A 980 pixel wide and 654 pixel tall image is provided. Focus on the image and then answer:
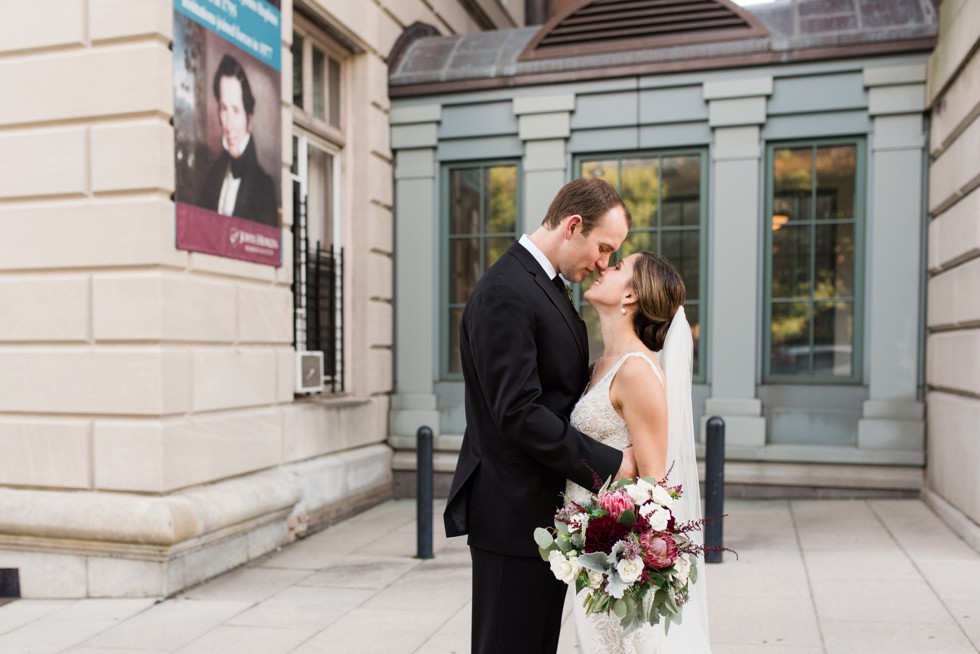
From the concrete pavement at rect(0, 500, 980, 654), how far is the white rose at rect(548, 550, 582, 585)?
2.14 m

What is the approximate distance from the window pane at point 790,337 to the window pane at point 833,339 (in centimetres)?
9

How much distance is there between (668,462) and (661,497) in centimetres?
57

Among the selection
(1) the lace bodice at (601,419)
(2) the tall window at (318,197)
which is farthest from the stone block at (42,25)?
(1) the lace bodice at (601,419)

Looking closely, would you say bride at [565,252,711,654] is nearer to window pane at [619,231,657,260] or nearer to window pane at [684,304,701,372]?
window pane at [684,304,701,372]

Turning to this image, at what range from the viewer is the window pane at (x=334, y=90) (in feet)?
26.6

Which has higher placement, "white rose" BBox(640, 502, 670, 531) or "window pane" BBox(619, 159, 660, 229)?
"window pane" BBox(619, 159, 660, 229)

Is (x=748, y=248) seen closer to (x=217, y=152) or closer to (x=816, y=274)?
(x=816, y=274)

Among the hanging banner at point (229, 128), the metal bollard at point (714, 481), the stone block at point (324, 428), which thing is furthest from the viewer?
the stone block at point (324, 428)

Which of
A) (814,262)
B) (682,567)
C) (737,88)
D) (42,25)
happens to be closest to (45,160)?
(42,25)

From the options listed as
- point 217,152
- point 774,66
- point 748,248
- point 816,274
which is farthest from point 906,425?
point 217,152

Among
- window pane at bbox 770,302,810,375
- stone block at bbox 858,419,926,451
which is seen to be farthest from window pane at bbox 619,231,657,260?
stone block at bbox 858,419,926,451

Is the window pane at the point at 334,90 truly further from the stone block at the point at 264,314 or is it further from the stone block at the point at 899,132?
the stone block at the point at 899,132

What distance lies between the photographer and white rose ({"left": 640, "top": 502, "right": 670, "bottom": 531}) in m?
2.47

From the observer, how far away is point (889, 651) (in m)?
4.23
